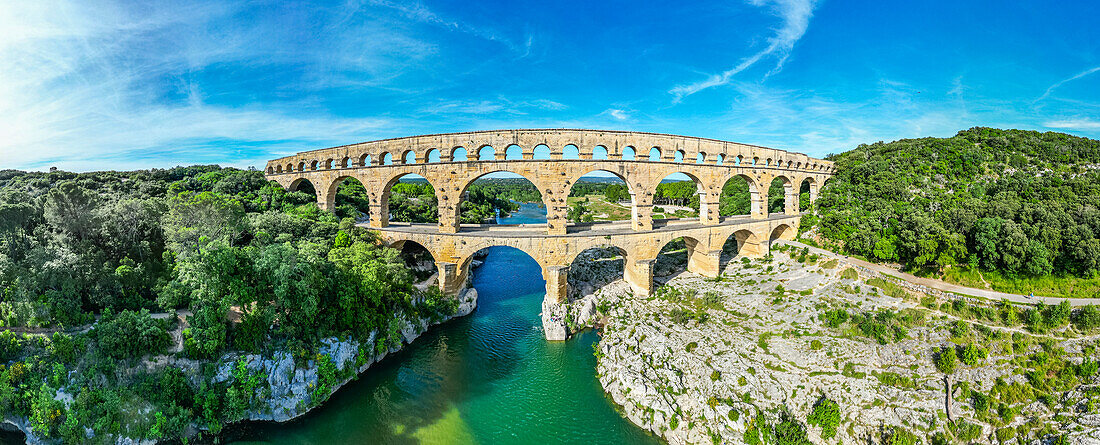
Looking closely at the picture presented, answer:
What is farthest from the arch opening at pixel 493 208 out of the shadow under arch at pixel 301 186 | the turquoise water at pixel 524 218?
the shadow under arch at pixel 301 186

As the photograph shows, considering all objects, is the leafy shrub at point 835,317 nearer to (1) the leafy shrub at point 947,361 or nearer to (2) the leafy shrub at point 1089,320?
(1) the leafy shrub at point 947,361

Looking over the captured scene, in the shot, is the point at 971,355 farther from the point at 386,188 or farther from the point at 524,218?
the point at 524,218

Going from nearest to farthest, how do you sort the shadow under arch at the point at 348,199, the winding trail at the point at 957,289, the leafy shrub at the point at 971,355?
1. the leafy shrub at the point at 971,355
2. the winding trail at the point at 957,289
3. the shadow under arch at the point at 348,199

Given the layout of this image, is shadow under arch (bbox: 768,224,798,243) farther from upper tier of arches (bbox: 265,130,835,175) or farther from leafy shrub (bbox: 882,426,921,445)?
leafy shrub (bbox: 882,426,921,445)

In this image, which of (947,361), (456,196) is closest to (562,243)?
(456,196)

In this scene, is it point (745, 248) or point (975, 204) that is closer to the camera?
point (975, 204)

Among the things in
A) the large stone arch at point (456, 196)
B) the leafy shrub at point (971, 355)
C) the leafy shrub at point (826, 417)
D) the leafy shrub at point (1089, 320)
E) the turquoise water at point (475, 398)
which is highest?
the large stone arch at point (456, 196)

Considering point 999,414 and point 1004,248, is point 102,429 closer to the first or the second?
point 999,414

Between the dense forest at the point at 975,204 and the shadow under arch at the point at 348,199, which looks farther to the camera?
the shadow under arch at the point at 348,199
